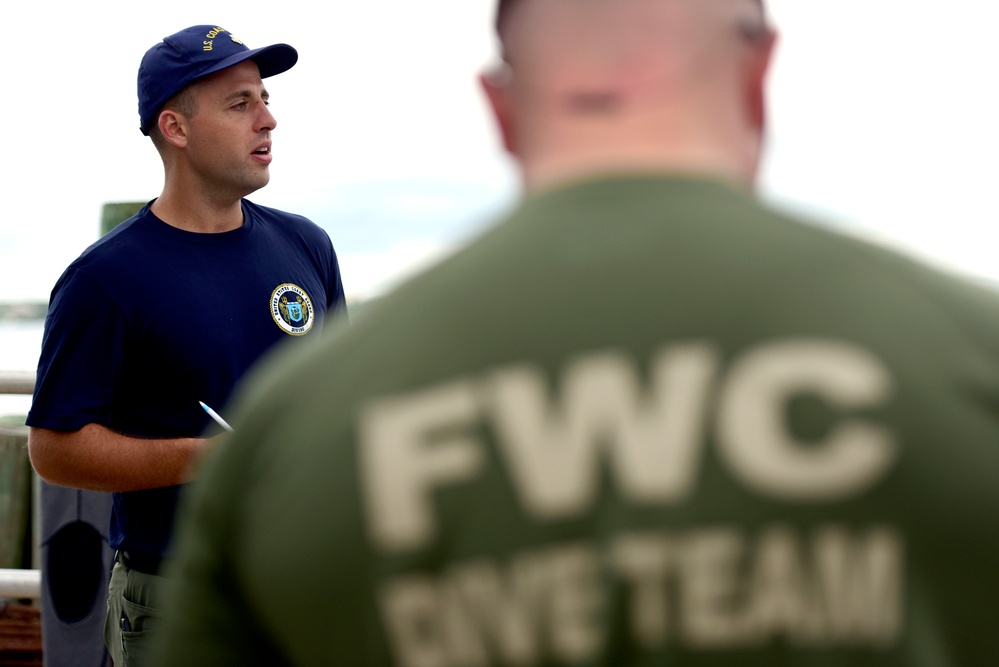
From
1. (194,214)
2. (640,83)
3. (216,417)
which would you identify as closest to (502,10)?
(640,83)

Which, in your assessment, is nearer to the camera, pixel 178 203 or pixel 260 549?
pixel 260 549

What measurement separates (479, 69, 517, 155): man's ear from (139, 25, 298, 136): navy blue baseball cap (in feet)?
6.93

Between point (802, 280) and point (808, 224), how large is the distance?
66 millimetres

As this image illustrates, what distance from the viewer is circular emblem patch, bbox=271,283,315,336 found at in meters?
2.83

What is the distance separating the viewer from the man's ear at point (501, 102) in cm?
108

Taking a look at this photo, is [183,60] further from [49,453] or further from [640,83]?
[640,83]

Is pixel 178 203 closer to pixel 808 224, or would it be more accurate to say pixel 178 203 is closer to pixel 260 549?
pixel 260 549

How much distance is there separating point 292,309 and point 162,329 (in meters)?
0.35

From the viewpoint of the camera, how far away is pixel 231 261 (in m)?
2.86

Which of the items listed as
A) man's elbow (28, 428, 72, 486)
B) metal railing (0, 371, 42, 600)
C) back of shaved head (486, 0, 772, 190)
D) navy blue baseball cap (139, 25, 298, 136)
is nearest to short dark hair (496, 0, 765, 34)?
back of shaved head (486, 0, 772, 190)

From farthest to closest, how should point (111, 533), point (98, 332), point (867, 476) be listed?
point (111, 533)
point (98, 332)
point (867, 476)

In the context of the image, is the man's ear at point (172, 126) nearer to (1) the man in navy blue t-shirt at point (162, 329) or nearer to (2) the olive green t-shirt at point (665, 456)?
(1) the man in navy blue t-shirt at point (162, 329)

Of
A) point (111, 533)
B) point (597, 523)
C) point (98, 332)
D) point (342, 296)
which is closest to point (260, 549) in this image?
point (597, 523)

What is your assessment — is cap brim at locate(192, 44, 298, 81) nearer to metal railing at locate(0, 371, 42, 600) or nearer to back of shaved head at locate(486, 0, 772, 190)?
metal railing at locate(0, 371, 42, 600)
